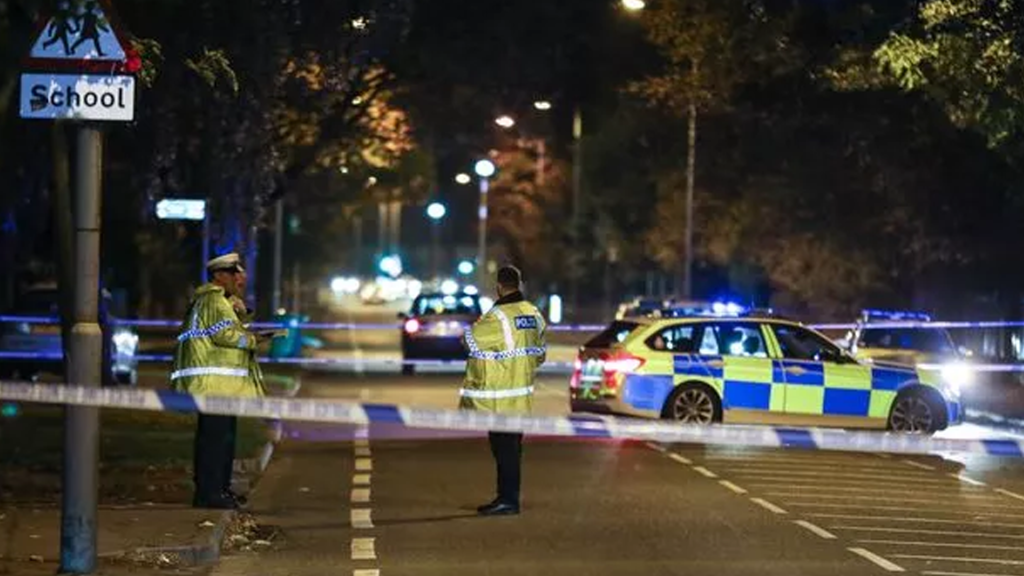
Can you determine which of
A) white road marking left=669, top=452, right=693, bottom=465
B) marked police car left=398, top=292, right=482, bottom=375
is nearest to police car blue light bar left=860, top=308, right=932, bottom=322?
white road marking left=669, top=452, right=693, bottom=465

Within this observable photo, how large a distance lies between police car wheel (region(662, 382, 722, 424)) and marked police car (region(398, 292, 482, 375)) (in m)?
13.5

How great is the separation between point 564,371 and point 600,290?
118 feet

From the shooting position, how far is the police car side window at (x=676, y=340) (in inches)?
717

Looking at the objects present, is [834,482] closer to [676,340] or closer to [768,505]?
[768,505]

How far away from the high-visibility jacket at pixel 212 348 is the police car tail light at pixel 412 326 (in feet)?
64.8

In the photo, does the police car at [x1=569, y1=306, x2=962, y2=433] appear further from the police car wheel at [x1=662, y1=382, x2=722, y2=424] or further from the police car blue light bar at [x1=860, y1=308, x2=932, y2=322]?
the police car blue light bar at [x1=860, y1=308, x2=932, y2=322]

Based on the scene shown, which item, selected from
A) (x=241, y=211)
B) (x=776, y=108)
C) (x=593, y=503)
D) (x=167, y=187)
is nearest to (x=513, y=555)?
(x=593, y=503)

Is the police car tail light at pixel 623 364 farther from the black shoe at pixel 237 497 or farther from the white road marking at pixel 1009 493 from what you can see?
the black shoe at pixel 237 497

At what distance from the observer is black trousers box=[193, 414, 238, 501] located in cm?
1187

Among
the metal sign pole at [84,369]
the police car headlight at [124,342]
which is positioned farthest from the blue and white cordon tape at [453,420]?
the police car headlight at [124,342]

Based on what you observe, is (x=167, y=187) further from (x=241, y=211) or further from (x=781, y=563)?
(x=781, y=563)

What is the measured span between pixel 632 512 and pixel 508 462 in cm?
102

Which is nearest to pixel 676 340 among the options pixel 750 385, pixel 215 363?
pixel 750 385

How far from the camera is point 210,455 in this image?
11.9m
